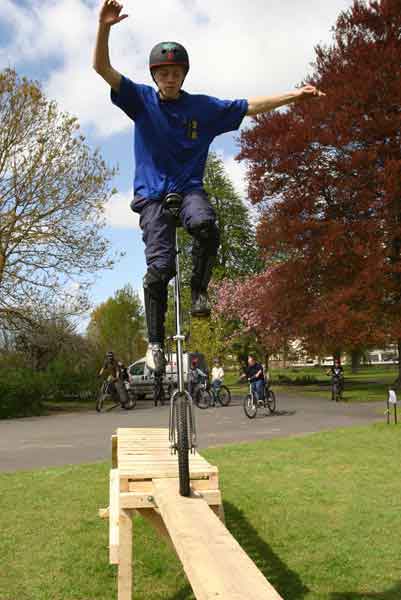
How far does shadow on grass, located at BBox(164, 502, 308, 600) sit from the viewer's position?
4672 millimetres

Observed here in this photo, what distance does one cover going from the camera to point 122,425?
17.6 metres

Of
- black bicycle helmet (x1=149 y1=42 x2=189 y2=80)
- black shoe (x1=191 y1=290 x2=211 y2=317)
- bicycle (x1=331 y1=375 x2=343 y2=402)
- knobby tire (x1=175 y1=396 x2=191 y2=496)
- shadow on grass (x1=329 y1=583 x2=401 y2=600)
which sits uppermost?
black bicycle helmet (x1=149 y1=42 x2=189 y2=80)

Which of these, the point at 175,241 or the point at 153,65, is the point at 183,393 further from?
the point at 153,65

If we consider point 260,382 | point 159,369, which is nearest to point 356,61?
point 260,382

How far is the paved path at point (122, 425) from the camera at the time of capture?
12000mm

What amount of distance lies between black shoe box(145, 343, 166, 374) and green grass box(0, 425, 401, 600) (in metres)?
1.81

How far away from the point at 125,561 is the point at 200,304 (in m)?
1.89

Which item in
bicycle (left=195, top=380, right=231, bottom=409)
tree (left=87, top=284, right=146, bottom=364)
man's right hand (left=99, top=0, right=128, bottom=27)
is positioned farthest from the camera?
tree (left=87, top=284, right=146, bottom=364)

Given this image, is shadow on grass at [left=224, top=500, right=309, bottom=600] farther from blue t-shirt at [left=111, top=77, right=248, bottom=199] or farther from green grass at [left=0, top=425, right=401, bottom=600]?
blue t-shirt at [left=111, top=77, right=248, bottom=199]

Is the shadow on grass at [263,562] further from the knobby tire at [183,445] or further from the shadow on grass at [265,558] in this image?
the knobby tire at [183,445]

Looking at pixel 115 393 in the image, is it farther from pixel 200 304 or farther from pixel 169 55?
pixel 169 55

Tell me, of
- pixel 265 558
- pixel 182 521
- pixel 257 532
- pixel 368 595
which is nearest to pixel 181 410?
pixel 182 521

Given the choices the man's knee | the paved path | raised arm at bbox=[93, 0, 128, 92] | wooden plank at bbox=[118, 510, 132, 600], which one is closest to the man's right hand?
raised arm at bbox=[93, 0, 128, 92]

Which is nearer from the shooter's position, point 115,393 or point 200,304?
point 200,304
